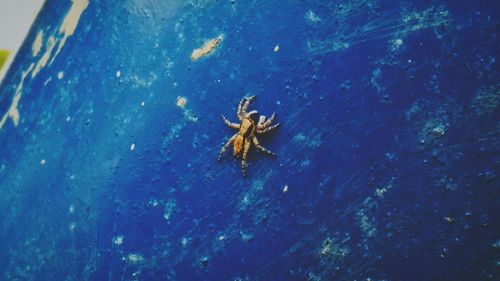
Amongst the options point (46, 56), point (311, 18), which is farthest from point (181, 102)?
point (46, 56)

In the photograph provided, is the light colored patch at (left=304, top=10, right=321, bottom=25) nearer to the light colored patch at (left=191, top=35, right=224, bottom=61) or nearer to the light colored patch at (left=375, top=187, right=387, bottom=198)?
the light colored patch at (left=191, top=35, right=224, bottom=61)

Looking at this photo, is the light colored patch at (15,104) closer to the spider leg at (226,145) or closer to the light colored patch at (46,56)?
the light colored patch at (46,56)

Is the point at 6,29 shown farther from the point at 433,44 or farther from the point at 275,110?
the point at 433,44

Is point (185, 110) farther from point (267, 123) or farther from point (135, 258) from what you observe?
point (135, 258)

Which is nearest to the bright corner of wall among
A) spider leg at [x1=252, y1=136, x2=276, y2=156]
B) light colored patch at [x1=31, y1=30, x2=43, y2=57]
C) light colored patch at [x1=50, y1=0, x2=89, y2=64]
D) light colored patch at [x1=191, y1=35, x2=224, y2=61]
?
light colored patch at [x1=31, y1=30, x2=43, y2=57]

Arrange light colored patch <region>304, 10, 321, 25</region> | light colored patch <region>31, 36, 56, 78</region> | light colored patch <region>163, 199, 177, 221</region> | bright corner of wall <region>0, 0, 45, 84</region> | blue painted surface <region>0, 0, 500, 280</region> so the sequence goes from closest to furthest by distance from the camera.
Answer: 1. blue painted surface <region>0, 0, 500, 280</region>
2. light colored patch <region>304, 10, 321, 25</region>
3. light colored patch <region>163, 199, 177, 221</region>
4. light colored patch <region>31, 36, 56, 78</region>
5. bright corner of wall <region>0, 0, 45, 84</region>

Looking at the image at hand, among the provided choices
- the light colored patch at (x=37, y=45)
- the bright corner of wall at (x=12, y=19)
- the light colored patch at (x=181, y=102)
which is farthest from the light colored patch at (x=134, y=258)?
the bright corner of wall at (x=12, y=19)
